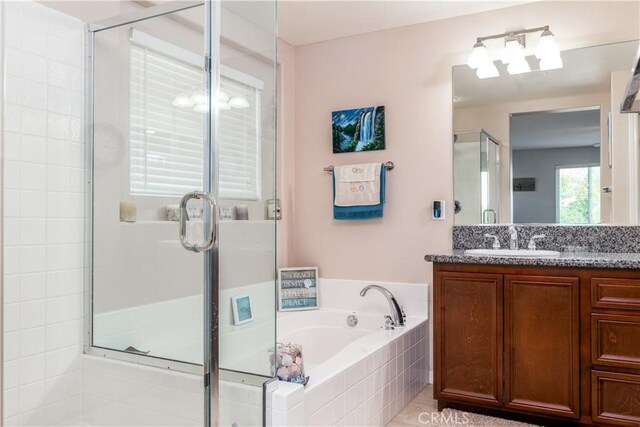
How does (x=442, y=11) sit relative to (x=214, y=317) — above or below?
above

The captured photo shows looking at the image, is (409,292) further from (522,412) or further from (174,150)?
(174,150)

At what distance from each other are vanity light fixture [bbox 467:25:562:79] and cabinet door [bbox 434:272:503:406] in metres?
1.28

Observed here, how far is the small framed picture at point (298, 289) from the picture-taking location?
11.0 feet

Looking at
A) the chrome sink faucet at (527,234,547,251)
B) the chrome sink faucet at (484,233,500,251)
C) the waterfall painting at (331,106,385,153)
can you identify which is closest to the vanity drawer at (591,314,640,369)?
the chrome sink faucet at (527,234,547,251)

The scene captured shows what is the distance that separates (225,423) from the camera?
1.78 meters

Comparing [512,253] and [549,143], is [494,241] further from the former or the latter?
[549,143]

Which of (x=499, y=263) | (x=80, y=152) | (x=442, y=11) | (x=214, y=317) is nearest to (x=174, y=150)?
(x=80, y=152)

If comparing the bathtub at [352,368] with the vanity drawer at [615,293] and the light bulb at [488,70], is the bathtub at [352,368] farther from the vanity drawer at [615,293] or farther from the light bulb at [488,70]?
the light bulb at [488,70]

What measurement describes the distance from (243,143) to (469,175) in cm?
169

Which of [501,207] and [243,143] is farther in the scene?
[501,207]

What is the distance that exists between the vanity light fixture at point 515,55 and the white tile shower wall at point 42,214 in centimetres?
216

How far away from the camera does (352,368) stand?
2.20 meters

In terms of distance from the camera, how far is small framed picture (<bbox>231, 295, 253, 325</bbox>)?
1818mm

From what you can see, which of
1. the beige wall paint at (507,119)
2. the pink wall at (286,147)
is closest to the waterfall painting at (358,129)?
the pink wall at (286,147)
